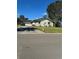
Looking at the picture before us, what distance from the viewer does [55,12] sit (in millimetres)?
2430

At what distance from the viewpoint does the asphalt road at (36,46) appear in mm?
2408

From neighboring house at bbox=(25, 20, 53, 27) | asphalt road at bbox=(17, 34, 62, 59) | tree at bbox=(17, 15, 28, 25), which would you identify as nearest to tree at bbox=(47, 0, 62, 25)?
neighboring house at bbox=(25, 20, 53, 27)

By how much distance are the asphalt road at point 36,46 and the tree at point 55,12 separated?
0.80 feet

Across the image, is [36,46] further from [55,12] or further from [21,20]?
[55,12]

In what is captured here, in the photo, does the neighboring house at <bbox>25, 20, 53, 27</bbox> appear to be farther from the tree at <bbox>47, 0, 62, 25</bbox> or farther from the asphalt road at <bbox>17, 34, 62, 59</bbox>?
the asphalt road at <bbox>17, 34, 62, 59</bbox>

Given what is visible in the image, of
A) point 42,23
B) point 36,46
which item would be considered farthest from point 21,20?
point 36,46

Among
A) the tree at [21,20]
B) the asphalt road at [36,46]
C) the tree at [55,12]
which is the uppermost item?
the tree at [55,12]

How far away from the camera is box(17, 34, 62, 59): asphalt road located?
2.41 meters

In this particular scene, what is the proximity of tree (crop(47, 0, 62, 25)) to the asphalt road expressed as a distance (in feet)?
0.80

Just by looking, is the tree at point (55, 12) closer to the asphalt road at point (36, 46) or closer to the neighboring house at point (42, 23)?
the neighboring house at point (42, 23)

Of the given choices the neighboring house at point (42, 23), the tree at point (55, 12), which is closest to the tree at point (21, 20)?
the neighboring house at point (42, 23)

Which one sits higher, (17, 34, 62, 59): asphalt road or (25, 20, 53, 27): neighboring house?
(25, 20, 53, 27): neighboring house
